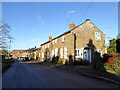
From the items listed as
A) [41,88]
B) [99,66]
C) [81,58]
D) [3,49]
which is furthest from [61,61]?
[41,88]

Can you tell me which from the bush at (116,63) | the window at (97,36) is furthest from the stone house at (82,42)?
the bush at (116,63)

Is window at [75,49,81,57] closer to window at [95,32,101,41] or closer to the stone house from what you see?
the stone house

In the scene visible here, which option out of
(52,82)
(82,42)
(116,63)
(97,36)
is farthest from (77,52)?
(52,82)

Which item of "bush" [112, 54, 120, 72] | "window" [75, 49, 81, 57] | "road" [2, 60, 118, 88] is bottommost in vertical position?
"road" [2, 60, 118, 88]

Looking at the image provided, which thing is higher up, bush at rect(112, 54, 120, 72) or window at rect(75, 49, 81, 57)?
window at rect(75, 49, 81, 57)

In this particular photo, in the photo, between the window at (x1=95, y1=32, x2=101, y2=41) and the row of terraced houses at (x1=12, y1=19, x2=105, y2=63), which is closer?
the row of terraced houses at (x1=12, y1=19, x2=105, y2=63)

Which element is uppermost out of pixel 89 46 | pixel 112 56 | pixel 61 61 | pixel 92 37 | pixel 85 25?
pixel 85 25

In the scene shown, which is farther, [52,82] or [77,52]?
[77,52]

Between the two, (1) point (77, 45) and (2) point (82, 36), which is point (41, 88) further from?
(2) point (82, 36)

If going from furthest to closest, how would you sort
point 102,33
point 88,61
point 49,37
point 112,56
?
point 49,37
point 102,33
point 88,61
point 112,56

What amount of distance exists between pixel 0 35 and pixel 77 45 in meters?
15.0

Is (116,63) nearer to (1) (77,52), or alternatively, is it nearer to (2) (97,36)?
(1) (77,52)

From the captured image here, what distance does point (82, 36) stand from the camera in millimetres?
19844

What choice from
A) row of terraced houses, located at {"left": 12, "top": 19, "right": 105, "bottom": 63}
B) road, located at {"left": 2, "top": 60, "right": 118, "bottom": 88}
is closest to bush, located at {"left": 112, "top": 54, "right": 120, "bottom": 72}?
road, located at {"left": 2, "top": 60, "right": 118, "bottom": 88}
